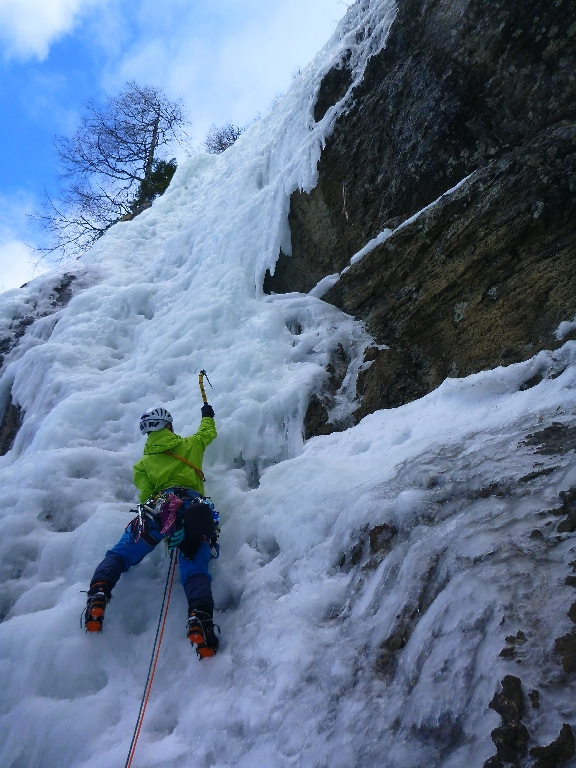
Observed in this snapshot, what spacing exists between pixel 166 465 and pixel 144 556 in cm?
71

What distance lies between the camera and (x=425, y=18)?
17.4 ft

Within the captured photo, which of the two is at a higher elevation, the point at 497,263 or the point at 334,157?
the point at 334,157

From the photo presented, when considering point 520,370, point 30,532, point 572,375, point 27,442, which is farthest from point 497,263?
point 27,442

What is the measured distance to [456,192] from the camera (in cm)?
473

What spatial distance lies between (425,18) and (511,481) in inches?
203

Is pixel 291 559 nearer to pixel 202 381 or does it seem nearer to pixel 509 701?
pixel 509 701

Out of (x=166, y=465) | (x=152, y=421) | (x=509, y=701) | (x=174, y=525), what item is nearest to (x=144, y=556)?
(x=174, y=525)

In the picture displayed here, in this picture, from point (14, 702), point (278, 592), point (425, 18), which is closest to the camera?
point (14, 702)

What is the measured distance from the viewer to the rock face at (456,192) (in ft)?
12.9

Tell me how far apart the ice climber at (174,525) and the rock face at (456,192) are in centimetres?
163

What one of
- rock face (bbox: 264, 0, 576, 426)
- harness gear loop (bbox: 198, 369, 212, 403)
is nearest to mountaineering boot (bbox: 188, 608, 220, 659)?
harness gear loop (bbox: 198, 369, 212, 403)

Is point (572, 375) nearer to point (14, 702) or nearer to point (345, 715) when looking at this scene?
point (345, 715)

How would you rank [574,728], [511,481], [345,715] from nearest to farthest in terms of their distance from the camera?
[574,728], [345,715], [511,481]

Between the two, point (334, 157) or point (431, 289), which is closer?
point (431, 289)
